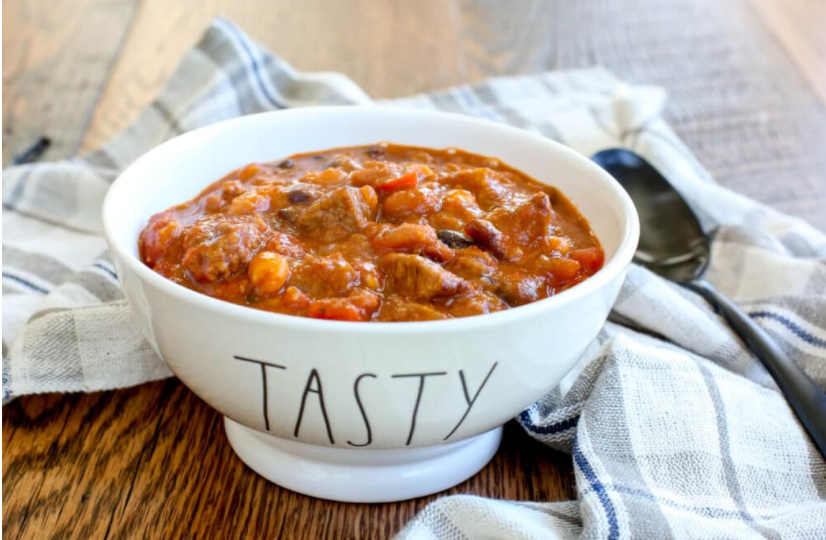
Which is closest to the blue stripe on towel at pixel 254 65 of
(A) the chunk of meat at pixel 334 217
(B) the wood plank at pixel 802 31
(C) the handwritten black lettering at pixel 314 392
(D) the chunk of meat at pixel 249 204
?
(D) the chunk of meat at pixel 249 204

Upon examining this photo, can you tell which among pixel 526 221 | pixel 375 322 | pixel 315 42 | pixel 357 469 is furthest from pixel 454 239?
pixel 315 42

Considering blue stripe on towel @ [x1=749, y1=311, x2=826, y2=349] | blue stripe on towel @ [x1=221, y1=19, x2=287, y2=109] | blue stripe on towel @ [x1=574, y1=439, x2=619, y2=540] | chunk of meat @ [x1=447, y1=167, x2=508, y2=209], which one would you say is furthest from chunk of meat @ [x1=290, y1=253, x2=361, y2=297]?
blue stripe on towel @ [x1=221, y1=19, x2=287, y2=109]

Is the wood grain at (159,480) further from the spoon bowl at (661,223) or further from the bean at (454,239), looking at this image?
the spoon bowl at (661,223)

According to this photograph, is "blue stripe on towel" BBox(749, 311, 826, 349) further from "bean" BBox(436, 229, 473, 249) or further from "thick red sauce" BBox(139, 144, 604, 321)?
Result: "bean" BBox(436, 229, 473, 249)

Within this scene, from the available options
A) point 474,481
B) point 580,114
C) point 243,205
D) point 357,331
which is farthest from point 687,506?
point 580,114

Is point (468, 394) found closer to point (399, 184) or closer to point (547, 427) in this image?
point (547, 427)
